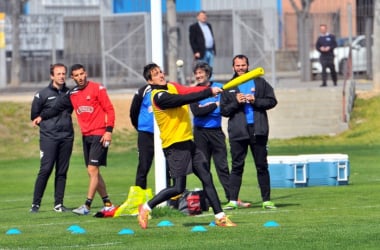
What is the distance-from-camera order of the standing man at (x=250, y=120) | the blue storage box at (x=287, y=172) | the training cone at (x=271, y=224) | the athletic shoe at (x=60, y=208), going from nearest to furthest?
the training cone at (x=271, y=224) → the standing man at (x=250, y=120) → the athletic shoe at (x=60, y=208) → the blue storage box at (x=287, y=172)

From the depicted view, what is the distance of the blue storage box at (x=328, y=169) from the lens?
19891mm

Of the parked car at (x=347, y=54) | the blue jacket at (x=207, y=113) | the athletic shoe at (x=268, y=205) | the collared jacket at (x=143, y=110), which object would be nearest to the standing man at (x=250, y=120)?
the athletic shoe at (x=268, y=205)

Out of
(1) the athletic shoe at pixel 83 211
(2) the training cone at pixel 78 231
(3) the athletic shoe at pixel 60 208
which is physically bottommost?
(3) the athletic shoe at pixel 60 208

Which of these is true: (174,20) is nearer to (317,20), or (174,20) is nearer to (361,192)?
(317,20)

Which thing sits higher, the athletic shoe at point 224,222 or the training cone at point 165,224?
the athletic shoe at point 224,222

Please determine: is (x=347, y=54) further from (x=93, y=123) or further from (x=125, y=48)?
(x=93, y=123)

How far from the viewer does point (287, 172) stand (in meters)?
20.0

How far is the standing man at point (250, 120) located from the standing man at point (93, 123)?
5.14ft

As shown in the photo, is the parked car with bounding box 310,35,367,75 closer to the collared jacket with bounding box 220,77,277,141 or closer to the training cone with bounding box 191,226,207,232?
the collared jacket with bounding box 220,77,277,141

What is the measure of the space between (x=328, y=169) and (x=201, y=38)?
12825 mm

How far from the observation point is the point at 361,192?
60.1 feet

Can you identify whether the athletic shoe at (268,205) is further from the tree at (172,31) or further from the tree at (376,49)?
the tree at (172,31)

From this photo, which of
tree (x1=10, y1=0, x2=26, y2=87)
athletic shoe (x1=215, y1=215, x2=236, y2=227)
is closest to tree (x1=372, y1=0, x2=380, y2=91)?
tree (x1=10, y1=0, x2=26, y2=87)

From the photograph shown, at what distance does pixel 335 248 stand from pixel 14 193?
11339 millimetres
